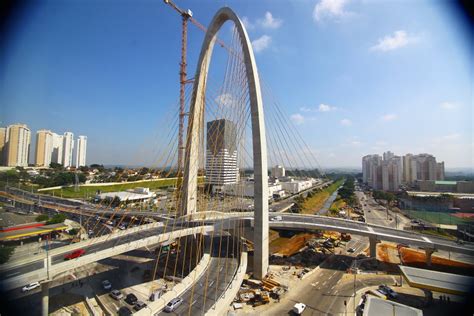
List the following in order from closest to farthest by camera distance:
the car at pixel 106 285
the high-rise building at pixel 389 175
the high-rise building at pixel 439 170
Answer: the car at pixel 106 285 < the high-rise building at pixel 439 170 < the high-rise building at pixel 389 175

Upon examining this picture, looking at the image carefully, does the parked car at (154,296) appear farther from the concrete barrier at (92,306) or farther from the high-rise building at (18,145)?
the high-rise building at (18,145)

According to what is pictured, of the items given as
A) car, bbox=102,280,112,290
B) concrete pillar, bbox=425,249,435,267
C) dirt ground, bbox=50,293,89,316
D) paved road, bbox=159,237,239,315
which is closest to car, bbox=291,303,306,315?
paved road, bbox=159,237,239,315

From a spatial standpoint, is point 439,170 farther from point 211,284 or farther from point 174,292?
point 174,292

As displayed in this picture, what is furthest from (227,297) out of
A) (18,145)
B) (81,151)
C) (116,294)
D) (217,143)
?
(81,151)

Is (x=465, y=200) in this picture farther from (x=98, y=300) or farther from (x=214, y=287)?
(x=98, y=300)

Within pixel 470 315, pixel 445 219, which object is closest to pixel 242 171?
pixel 470 315

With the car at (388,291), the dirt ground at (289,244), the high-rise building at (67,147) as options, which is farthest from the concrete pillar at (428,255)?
the high-rise building at (67,147)
